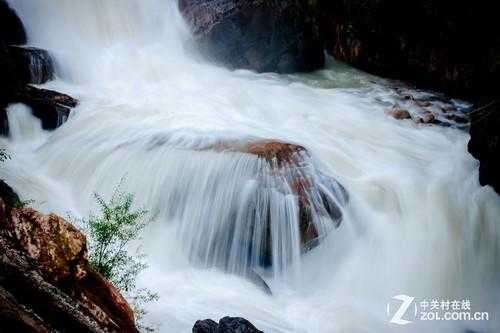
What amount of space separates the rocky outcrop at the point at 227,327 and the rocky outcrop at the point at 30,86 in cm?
759

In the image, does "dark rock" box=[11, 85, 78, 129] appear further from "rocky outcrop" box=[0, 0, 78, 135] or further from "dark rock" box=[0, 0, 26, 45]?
"dark rock" box=[0, 0, 26, 45]

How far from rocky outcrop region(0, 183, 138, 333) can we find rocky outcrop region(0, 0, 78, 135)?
742 cm

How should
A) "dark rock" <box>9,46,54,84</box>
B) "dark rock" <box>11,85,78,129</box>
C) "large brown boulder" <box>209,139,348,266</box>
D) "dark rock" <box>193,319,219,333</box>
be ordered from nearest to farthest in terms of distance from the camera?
"dark rock" <box>193,319,219,333</box> < "large brown boulder" <box>209,139,348,266</box> < "dark rock" <box>11,85,78,129</box> < "dark rock" <box>9,46,54,84</box>

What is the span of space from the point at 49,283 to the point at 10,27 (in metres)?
12.5

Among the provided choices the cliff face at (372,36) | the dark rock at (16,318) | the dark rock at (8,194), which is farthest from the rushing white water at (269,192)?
the cliff face at (372,36)

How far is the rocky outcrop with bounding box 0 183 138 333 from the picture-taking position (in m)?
2.39

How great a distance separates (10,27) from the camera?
12.5 m

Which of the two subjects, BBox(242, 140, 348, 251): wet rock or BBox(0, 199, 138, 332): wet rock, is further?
BBox(242, 140, 348, 251): wet rock

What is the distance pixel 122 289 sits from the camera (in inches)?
185

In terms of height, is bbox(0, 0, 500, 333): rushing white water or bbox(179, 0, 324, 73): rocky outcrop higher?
bbox(179, 0, 324, 73): rocky outcrop

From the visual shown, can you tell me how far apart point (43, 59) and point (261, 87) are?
21.5ft

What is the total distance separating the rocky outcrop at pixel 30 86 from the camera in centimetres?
970

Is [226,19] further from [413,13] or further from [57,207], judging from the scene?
[57,207]

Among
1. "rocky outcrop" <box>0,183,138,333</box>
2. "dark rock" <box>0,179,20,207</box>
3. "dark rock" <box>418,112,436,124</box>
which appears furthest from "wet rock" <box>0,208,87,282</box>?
"dark rock" <box>418,112,436,124</box>
